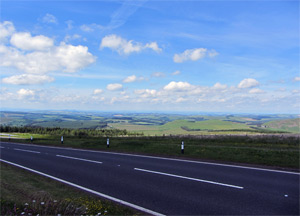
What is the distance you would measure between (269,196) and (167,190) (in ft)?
11.0

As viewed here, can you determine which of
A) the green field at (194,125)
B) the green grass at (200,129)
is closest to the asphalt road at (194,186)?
the green field at (194,125)

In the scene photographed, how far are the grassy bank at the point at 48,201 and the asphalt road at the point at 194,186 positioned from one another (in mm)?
786

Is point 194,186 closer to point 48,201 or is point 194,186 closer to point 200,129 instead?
point 48,201

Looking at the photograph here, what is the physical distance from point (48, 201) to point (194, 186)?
198 inches

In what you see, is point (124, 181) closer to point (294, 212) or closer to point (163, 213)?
point (163, 213)

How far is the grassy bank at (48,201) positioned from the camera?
18.4 feet

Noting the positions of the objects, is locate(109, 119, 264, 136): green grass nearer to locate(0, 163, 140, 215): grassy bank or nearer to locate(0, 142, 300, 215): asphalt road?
locate(0, 142, 300, 215): asphalt road

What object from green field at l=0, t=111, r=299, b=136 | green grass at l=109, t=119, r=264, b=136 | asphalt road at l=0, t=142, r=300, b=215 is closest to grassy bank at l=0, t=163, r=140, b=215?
asphalt road at l=0, t=142, r=300, b=215

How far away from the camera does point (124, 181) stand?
8.83m

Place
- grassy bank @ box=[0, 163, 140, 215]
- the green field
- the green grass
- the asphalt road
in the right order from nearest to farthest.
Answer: grassy bank @ box=[0, 163, 140, 215] < the asphalt road < the green grass < the green field

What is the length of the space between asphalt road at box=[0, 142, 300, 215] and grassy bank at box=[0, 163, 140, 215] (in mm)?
786

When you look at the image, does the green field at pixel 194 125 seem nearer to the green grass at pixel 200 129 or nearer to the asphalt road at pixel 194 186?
the green grass at pixel 200 129

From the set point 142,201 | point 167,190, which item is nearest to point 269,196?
point 167,190

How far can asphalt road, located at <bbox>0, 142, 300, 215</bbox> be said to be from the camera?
600 cm
